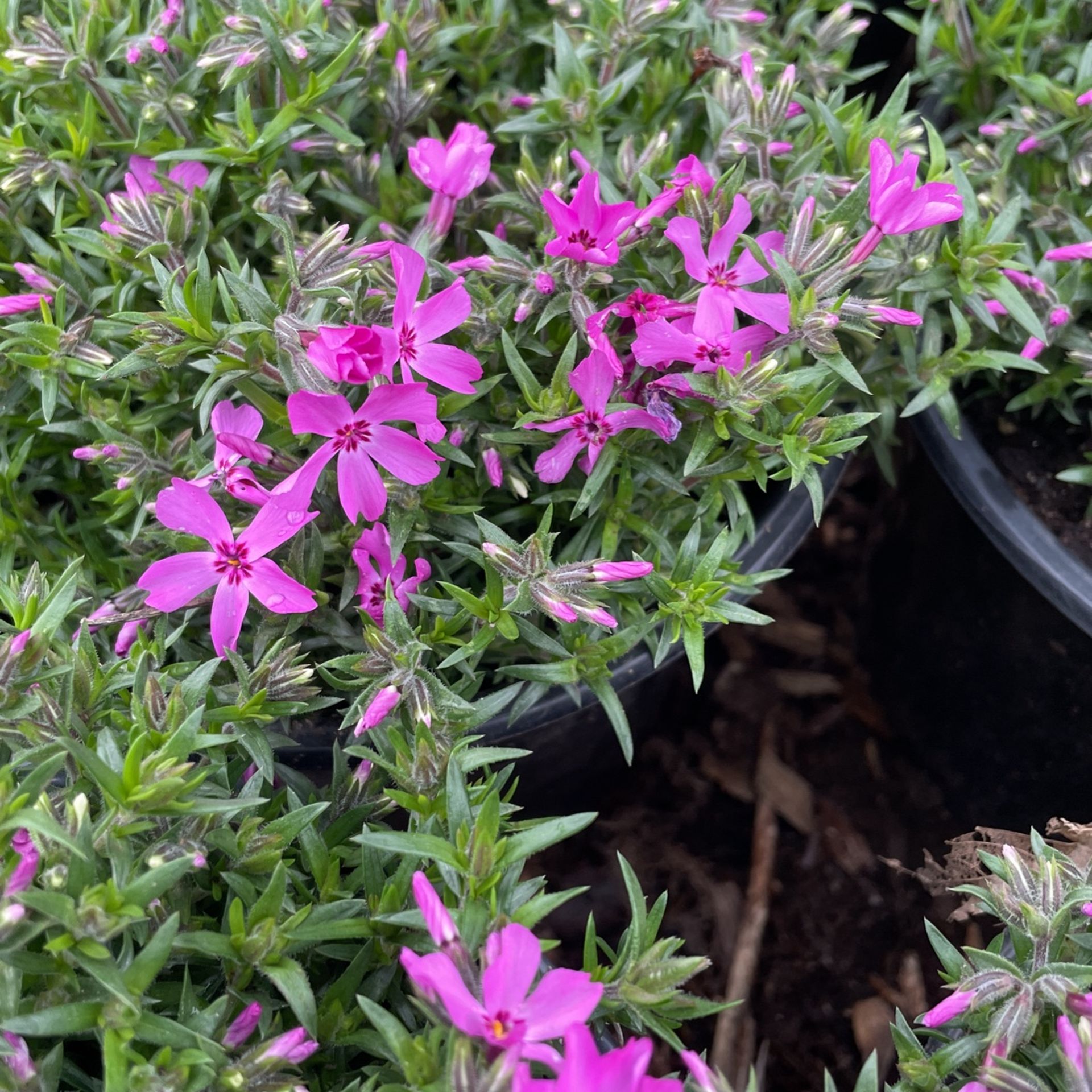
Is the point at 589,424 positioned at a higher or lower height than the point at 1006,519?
higher

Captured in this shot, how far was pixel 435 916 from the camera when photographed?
1.07 metres

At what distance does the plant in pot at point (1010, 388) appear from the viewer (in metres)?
1.83

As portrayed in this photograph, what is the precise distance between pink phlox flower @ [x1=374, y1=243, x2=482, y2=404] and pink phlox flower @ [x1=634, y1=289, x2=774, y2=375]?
0.79 feet

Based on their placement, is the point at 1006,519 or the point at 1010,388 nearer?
the point at 1006,519

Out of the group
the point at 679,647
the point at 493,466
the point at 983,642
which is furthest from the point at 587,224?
the point at 983,642

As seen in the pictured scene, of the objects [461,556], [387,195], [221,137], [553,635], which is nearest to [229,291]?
[221,137]

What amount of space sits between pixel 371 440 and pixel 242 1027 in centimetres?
73

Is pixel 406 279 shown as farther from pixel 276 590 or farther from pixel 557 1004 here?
pixel 557 1004

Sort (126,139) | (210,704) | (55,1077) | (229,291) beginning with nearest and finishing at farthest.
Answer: (55,1077), (210,704), (229,291), (126,139)

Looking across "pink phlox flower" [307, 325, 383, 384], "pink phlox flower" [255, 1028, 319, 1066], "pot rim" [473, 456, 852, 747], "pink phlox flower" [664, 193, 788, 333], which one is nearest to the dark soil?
"pot rim" [473, 456, 852, 747]

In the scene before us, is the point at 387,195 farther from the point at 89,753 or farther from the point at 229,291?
the point at 89,753

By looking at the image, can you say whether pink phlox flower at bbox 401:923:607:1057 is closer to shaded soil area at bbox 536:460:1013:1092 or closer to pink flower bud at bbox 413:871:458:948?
pink flower bud at bbox 413:871:458:948

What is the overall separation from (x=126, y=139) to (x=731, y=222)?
1.12 m

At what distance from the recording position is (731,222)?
1.50m
